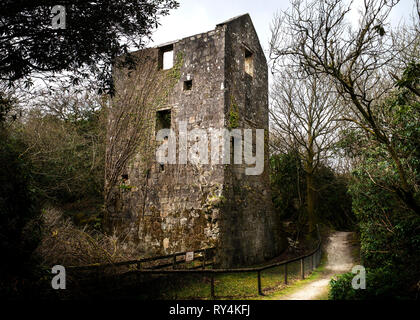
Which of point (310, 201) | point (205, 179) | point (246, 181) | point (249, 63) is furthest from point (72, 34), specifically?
point (310, 201)

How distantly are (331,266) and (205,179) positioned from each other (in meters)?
5.35

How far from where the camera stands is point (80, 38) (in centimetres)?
504

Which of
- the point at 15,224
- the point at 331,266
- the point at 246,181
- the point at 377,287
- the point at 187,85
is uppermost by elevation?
the point at 187,85

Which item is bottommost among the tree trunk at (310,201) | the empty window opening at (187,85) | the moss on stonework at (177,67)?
the tree trunk at (310,201)

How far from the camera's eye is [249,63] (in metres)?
12.3

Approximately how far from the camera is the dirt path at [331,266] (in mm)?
7167

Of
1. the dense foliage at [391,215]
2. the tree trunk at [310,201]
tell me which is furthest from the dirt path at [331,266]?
the tree trunk at [310,201]

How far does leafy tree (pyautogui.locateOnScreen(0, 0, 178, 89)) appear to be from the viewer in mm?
4625

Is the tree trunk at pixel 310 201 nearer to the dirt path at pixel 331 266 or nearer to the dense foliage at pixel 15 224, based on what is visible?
the dirt path at pixel 331 266

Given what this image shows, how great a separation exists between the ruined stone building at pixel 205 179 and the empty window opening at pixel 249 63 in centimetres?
4

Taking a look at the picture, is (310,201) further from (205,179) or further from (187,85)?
(187,85)

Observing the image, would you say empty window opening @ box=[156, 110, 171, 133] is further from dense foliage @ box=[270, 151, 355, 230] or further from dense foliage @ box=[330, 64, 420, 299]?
dense foliage @ box=[270, 151, 355, 230]
